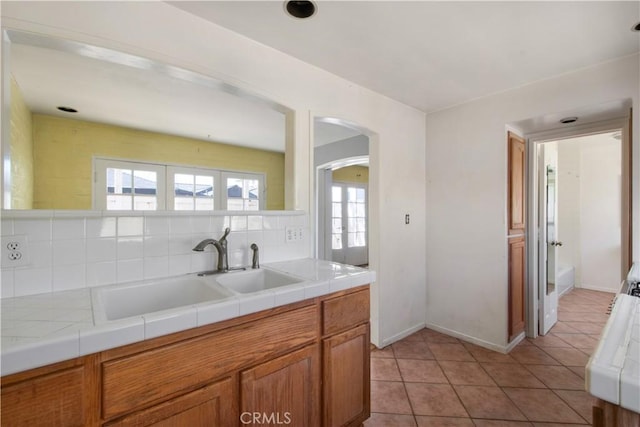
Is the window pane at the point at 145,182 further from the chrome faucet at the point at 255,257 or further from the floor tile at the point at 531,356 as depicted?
the floor tile at the point at 531,356

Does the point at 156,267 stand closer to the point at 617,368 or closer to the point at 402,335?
the point at 617,368

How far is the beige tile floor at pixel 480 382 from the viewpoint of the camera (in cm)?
174

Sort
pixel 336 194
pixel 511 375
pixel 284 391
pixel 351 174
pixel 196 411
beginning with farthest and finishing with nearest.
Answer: pixel 351 174, pixel 336 194, pixel 511 375, pixel 284 391, pixel 196 411

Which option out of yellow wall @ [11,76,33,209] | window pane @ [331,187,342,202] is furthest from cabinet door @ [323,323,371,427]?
window pane @ [331,187,342,202]

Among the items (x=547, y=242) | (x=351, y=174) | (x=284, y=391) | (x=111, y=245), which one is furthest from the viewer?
(x=351, y=174)

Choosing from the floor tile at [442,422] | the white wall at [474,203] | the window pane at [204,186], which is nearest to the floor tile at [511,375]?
the white wall at [474,203]

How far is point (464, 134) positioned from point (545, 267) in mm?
1604

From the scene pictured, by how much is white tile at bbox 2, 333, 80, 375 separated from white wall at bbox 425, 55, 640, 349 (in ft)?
9.46

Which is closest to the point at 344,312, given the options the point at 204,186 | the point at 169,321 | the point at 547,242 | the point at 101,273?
the point at 169,321

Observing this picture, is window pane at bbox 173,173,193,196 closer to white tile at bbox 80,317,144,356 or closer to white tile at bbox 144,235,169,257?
white tile at bbox 144,235,169,257

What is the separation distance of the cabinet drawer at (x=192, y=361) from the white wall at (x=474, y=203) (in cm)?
209

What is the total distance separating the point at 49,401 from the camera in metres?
0.75

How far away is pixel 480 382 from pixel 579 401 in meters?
0.58

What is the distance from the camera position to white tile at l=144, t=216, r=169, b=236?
141 cm
